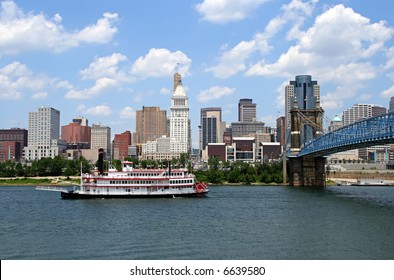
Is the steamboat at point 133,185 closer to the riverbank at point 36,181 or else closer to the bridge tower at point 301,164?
the bridge tower at point 301,164

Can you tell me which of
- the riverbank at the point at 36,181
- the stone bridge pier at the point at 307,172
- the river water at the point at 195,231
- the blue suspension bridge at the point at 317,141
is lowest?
the river water at the point at 195,231

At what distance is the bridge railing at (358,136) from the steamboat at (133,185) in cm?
2774

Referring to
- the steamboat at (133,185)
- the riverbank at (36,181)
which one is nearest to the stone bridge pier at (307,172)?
the steamboat at (133,185)

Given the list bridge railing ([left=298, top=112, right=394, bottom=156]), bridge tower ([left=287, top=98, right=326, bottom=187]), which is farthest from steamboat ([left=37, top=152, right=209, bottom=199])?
bridge tower ([left=287, top=98, right=326, bottom=187])

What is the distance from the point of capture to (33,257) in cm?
3616

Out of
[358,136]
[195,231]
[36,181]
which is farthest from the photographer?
[36,181]

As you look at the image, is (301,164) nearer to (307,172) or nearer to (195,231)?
(307,172)

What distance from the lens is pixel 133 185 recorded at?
263 ft

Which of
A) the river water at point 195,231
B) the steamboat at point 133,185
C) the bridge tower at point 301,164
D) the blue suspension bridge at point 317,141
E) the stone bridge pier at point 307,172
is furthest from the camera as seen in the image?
the bridge tower at point 301,164

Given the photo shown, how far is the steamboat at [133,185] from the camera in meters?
79.6

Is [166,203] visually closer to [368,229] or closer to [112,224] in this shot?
[112,224]

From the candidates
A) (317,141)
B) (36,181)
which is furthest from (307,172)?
(36,181)

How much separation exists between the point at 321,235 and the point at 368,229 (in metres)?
5.83

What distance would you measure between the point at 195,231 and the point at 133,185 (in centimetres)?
3430
